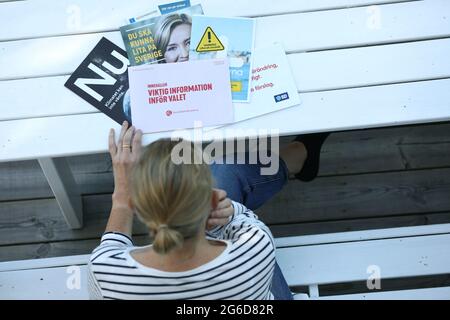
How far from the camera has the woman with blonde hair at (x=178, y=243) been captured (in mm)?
930

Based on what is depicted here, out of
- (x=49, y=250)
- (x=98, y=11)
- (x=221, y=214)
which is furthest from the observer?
(x=49, y=250)

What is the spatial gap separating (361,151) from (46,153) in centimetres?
129

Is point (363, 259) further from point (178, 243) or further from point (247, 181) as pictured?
point (178, 243)

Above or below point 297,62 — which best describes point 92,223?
below

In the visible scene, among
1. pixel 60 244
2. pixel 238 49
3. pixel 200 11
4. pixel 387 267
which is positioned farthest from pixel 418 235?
pixel 60 244

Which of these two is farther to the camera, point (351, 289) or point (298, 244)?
point (351, 289)

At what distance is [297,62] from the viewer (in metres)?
1.41

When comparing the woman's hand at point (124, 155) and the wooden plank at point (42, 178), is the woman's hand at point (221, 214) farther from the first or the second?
the wooden plank at point (42, 178)

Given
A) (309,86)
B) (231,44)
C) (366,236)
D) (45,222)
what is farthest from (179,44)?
(45,222)

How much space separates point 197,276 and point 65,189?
993 mm

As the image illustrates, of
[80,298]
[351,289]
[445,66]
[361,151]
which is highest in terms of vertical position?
[445,66]

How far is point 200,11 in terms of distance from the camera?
1.43 meters

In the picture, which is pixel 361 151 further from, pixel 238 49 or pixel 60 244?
pixel 60 244

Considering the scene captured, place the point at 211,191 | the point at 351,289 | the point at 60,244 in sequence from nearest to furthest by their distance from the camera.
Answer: the point at 211,191 → the point at 351,289 → the point at 60,244
